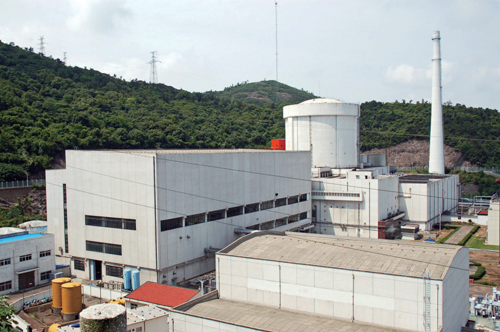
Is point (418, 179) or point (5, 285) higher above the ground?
point (418, 179)

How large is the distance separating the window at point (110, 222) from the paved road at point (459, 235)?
3837cm

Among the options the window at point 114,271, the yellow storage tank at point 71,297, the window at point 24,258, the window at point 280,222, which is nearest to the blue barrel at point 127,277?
the window at point 114,271

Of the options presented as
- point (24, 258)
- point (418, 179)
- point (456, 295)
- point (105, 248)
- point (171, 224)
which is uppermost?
point (418, 179)

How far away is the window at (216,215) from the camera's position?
35.8 meters

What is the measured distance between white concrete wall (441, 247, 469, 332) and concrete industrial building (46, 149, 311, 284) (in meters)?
18.2

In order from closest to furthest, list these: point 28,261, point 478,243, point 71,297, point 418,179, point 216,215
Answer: point 71,297 → point 28,261 → point 216,215 → point 478,243 → point 418,179

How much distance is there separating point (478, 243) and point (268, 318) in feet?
134

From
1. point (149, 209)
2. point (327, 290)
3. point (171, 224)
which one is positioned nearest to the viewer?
point (327, 290)

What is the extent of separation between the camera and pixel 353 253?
25438 millimetres

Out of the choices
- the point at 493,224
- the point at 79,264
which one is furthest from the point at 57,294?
the point at 493,224

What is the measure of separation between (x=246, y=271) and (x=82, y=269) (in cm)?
1691

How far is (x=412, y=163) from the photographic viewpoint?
123562 mm

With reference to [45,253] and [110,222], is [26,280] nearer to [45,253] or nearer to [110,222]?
[45,253]

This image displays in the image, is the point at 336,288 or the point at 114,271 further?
the point at 114,271
